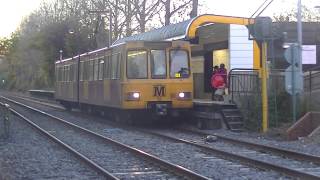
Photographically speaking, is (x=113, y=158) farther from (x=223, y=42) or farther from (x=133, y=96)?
(x=223, y=42)

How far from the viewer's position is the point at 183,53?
21797 millimetres

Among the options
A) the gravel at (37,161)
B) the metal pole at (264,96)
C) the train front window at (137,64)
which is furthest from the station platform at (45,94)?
the gravel at (37,161)

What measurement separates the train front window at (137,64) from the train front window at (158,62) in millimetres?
252

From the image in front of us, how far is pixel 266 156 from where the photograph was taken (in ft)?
45.4

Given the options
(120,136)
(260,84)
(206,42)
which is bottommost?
(120,136)

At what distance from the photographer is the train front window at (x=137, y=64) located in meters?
21.4

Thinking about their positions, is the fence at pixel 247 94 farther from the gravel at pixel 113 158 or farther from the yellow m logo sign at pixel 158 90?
the gravel at pixel 113 158

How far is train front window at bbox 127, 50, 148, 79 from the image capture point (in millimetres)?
21422

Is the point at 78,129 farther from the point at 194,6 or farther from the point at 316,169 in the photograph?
the point at 194,6

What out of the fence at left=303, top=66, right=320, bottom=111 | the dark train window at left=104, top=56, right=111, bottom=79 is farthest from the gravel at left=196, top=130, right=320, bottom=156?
the dark train window at left=104, top=56, right=111, bottom=79

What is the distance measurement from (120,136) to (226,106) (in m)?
3.79

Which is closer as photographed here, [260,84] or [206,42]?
[260,84]


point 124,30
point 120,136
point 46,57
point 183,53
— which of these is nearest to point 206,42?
point 183,53

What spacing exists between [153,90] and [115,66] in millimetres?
2031
